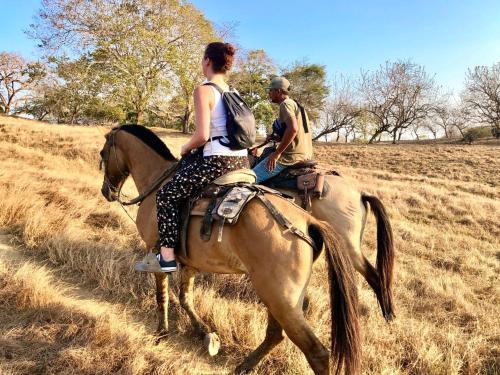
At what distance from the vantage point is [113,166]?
4.48 metres

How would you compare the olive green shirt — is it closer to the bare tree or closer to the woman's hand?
the woman's hand

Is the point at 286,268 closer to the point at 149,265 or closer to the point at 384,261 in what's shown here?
the point at 149,265

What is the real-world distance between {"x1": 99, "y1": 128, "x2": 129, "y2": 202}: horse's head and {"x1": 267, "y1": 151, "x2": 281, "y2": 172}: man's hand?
1881mm

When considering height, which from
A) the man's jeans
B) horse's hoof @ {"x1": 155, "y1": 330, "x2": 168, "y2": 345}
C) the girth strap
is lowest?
horse's hoof @ {"x1": 155, "y1": 330, "x2": 168, "y2": 345}

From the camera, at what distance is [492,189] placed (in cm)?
1469

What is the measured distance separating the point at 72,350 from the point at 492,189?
1662 centimetres

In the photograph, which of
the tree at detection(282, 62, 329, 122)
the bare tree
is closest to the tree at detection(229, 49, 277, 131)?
the tree at detection(282, 62, 329, 122)

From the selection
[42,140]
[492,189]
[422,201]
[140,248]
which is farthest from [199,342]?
[492,189]

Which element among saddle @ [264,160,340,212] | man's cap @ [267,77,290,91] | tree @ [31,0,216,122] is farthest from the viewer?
tree @ [31,0,216,122]

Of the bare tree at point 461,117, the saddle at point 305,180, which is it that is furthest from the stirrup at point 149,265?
the bare tree at point 461,117

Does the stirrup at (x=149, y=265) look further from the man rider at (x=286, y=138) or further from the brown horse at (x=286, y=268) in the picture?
the man rider at (x=286, y=138)

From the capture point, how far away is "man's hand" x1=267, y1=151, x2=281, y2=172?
479cm

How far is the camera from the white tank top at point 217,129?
289 centimetres

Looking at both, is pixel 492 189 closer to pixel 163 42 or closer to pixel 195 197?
pixel 195 197
